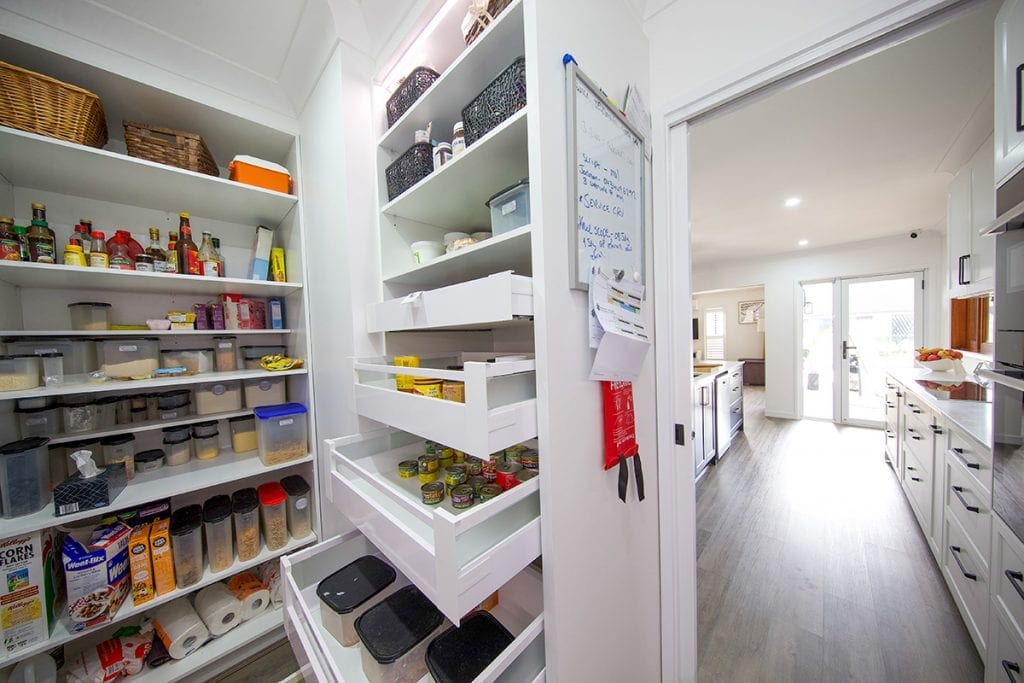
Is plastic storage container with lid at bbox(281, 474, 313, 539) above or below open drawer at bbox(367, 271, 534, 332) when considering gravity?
below

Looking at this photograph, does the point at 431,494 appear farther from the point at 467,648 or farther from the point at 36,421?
the point at 36,421

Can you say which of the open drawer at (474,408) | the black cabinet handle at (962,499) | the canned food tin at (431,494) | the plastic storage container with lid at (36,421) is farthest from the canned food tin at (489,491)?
the black cabinet handle at (962,499)

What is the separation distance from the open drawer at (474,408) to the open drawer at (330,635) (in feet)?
1.44

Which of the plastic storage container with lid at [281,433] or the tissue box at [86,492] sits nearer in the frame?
the tissue box at [86,492]

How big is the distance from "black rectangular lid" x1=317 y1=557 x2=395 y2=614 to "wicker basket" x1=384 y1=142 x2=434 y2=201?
1318 mm

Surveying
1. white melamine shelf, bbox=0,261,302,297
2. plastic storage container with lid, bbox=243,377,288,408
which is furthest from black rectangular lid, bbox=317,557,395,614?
white melamine shelf, bbox=0,261,302,297

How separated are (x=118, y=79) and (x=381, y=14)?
976 mm

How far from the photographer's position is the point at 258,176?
1.41 m

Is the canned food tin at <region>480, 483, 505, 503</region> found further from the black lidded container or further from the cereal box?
the cereal box

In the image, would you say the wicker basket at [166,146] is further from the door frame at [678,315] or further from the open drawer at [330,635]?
the door frame at [678,315]

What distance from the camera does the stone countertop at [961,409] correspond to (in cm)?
120

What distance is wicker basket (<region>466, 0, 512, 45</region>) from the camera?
783 millimetres

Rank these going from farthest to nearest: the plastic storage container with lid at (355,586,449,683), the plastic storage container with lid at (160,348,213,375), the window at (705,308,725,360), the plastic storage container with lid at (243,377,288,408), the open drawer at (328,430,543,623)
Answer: the window at (705,308,725,360) < the plastic storage container with lid at (243,377,288,408) < the plastic storage container with lid at (160,348,213,375) < the plastic storage container with lid at (355,586,449,683) < the open drawer at (328,430,543,623)

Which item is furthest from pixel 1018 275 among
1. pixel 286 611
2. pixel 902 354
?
pixel 902 354
